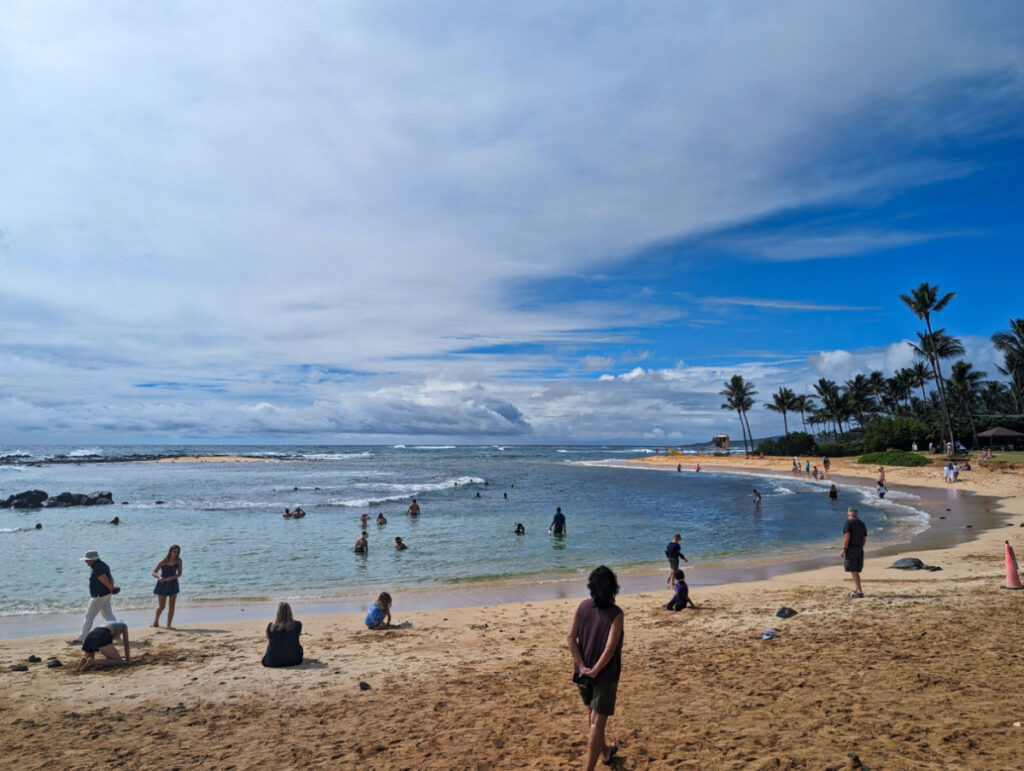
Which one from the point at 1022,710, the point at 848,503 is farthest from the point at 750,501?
the point at 1022,710

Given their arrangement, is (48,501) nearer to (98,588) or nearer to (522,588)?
(98,588)

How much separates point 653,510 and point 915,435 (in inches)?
1832

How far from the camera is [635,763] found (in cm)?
540

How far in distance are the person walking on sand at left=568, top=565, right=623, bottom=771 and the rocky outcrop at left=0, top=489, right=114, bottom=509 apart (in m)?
43.2

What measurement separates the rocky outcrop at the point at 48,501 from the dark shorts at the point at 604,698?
43.2 metres

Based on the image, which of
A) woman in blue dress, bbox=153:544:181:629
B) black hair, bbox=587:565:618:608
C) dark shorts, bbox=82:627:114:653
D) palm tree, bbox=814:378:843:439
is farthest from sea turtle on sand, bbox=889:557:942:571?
palm tree, bbox=814:378:843:439

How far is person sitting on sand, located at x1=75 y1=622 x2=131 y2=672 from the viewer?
8.80 meters

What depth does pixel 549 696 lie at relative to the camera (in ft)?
23.9

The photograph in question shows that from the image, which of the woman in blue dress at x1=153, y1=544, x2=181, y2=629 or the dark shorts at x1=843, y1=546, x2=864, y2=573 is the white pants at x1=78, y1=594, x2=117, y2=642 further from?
the dark shorts at x1=843, y1=546, x2=864, y2=573

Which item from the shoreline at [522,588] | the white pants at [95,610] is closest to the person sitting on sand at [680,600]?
the shoreline at [522,588]

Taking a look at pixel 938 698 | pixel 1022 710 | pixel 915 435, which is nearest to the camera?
pixel 1022 710

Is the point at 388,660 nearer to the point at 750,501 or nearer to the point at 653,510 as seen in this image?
the point at 653,510

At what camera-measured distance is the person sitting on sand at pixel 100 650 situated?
8.80 meters

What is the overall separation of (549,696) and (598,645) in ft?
9.94
